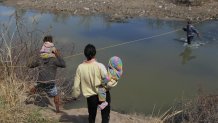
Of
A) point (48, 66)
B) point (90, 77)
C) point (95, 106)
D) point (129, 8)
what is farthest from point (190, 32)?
point (90, 77)

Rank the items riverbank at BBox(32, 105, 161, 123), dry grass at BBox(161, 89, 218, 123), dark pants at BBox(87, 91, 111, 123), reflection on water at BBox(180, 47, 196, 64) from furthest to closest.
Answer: reflection on water at BBox(180, 47, 196, 64) < dry grass at BBox(161, 89, 218, 123) < riverbank at BBox(32, 105, 161, 123) < dark pants at BBox(87, 91, 111, 123)

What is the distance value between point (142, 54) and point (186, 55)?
1476 mm

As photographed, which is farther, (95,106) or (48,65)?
(48,65)

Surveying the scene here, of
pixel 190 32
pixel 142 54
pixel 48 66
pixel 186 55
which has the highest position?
pixel 48 66

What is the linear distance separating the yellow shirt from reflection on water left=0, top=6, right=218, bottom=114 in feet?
4.65

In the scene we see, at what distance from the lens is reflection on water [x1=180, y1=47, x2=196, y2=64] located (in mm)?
→ 11172

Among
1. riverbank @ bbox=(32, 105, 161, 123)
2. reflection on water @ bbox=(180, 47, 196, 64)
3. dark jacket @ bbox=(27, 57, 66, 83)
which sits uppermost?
dark jacket @ bbox=(27, 57, 66, 83)

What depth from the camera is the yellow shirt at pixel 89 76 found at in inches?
181

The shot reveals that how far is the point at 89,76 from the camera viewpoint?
183 inches

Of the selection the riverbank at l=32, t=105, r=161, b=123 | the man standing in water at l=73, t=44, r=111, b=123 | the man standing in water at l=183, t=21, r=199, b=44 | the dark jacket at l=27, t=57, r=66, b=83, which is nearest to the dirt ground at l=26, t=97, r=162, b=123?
the riverbank at l=32, t=105, r=161, b=123

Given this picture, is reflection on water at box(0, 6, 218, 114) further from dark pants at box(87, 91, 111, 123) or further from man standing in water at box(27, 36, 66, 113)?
dark pants at box(87, 91, 111, 123)

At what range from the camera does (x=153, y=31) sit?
551 inches

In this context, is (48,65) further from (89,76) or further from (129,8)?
(129,8)

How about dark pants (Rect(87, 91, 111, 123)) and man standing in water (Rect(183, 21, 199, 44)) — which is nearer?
dark pants (Rect(87, 91, 111, 123))
